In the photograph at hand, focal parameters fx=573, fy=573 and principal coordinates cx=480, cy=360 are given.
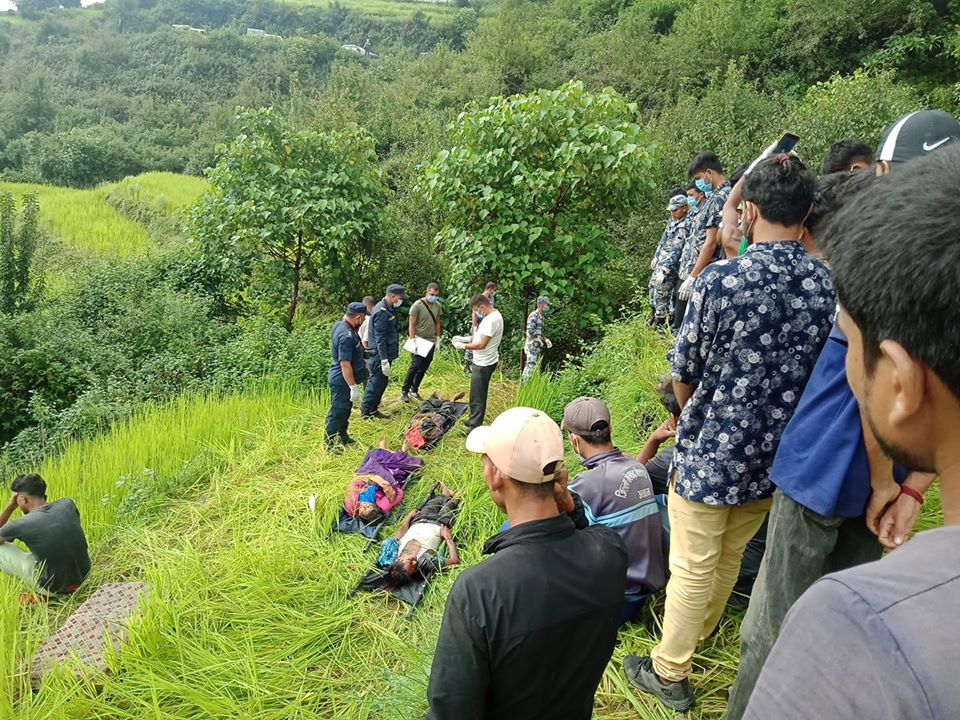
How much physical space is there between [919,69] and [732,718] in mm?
15736

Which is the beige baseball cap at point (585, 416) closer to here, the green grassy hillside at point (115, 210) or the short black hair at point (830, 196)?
the short black hair at point (830, 196)

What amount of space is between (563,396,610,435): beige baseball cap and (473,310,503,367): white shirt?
2917 mm

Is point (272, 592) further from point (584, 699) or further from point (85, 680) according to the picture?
point (584, 699)

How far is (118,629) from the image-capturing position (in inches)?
135

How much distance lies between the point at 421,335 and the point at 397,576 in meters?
3.69

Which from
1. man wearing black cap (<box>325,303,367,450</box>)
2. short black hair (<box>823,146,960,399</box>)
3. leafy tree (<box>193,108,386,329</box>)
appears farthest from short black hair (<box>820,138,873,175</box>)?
leafy tree (<box>193,108,386,329</box>)

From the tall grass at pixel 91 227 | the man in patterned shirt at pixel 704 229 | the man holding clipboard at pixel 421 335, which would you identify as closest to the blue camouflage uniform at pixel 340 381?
the man holding clipboard at pixel 421 335

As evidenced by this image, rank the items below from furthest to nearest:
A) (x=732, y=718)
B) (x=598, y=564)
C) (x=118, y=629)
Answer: (x=118, y=629), (x=732, y=718), (x=598, y=564)

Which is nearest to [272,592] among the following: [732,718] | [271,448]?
[271,448]

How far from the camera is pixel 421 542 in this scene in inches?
149

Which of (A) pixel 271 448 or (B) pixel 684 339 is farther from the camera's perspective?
(A) pixel 271 448

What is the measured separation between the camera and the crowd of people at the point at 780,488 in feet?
1.86

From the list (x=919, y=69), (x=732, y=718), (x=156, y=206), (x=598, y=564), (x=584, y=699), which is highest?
(x=919, y=69)

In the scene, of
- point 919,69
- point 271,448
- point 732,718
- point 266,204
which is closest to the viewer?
point 732,718
